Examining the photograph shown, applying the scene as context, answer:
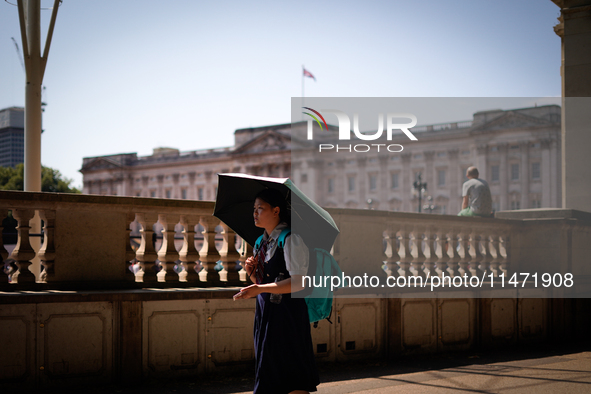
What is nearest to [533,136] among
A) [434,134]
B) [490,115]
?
[490,115]

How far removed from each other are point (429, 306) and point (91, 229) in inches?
193

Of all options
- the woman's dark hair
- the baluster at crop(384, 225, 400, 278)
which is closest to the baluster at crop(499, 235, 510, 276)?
the baluster at crop(384, 225, 400, 278)

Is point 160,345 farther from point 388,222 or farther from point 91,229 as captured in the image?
point 388,222

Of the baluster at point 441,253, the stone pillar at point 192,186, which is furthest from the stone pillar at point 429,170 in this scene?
the baluster at point 441,253

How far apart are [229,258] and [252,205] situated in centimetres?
273

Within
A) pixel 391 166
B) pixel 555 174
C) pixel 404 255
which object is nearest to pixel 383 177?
pixel 391 166

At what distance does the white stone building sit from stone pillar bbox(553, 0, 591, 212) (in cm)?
5305

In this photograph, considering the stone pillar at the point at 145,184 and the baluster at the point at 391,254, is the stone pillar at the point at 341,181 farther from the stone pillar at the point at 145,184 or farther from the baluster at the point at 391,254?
the baluster at the point at 391,254

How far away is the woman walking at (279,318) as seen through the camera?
4.22 m

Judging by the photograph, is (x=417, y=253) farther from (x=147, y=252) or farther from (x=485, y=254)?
(x=147, y=252)

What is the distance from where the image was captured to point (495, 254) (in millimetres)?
10250

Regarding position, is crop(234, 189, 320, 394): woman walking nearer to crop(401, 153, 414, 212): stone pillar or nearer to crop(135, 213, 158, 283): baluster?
crop(135, 213, 158, 283): baluster

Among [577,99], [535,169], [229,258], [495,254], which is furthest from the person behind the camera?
[535,169]

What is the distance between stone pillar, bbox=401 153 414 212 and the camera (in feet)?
312
